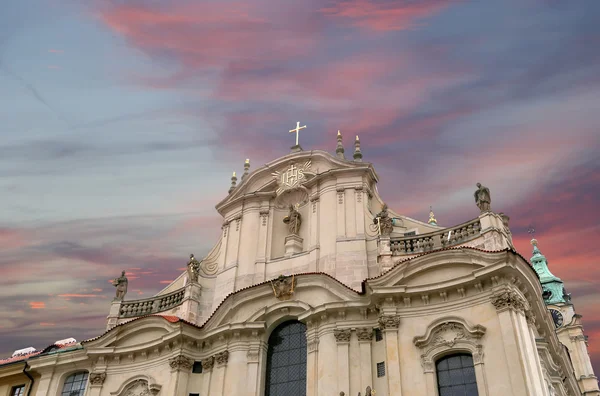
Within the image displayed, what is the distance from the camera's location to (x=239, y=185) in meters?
30.4

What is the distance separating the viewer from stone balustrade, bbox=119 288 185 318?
93.6 ft

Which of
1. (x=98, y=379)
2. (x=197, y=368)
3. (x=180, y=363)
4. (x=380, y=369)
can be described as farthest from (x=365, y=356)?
(x=98, y=379)

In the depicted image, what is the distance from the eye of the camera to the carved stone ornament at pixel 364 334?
72.3ft

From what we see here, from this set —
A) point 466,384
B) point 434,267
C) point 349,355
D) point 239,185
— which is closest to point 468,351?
point 466,384

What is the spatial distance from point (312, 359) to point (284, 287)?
129 inches

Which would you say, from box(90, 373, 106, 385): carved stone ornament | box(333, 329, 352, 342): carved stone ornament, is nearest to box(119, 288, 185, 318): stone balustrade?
box(90, 373, 106, 385): carved stone ornament

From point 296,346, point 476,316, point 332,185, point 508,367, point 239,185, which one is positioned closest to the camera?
point 508,367

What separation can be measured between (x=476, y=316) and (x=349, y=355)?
198 inches

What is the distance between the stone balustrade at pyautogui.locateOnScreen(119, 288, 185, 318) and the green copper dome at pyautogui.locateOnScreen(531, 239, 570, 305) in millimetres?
39023

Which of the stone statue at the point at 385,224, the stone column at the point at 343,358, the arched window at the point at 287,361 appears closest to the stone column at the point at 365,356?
the stone column at the point at 343,358

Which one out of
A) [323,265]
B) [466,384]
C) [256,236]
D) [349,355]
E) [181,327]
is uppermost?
[256,236]

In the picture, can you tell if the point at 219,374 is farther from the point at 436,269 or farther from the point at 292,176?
the point at 292,176

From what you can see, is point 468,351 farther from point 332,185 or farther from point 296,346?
point 332,185

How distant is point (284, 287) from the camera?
24.3 m
